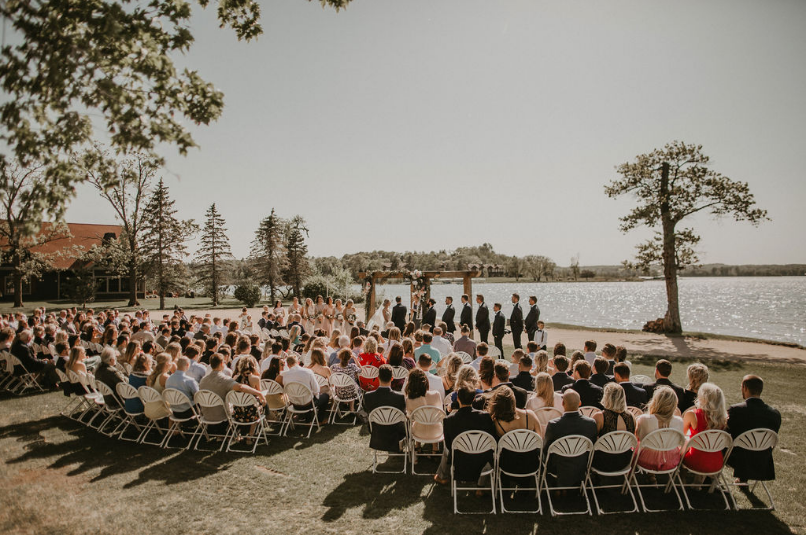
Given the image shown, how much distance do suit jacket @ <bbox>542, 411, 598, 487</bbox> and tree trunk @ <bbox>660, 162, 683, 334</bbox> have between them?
19.8 meters

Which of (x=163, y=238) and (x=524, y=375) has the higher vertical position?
(x=163, y=238)

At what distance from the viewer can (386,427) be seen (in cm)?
578

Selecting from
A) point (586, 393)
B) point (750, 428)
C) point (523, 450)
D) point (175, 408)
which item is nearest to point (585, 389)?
point (586, 393)

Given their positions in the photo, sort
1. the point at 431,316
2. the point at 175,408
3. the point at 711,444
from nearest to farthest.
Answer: the point at 711,444 < the point at 175,408 < the point at 431,316

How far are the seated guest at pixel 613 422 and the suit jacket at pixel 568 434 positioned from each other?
0.56 feet

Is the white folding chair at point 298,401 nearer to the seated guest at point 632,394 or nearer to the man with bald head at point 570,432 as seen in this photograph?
the man with bald head at point 570,432

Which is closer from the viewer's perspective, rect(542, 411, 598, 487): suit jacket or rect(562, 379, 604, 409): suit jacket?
rect(542, 411, 598, 487): suit jacket

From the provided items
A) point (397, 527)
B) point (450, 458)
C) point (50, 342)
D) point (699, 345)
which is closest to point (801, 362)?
point (699, 345)

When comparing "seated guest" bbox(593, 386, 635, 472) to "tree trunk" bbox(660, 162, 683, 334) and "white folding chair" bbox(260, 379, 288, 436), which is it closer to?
"white folding chair" bbox(260, 379, 288, 436)

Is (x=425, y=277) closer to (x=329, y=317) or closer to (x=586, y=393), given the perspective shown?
(x=329, y=317)

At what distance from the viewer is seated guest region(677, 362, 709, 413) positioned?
5758 mm

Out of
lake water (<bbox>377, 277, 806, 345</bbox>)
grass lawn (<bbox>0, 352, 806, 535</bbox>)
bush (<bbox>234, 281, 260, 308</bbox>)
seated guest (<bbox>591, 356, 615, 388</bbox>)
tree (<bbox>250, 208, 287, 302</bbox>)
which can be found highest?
tree (<bbox>250, 208, 287, 302</bbox>)

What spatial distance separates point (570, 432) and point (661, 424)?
1.15 metres

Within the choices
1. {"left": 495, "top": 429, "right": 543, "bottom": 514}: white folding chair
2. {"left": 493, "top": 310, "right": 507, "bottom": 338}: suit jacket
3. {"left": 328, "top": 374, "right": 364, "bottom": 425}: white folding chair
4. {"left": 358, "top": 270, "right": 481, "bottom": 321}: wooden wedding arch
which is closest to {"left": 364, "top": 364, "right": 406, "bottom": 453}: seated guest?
{"left": 328, "top": 374, "right": 364, "bottom": 425}: white folding chair
